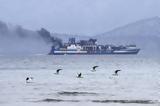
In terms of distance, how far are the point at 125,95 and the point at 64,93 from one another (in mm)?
4891

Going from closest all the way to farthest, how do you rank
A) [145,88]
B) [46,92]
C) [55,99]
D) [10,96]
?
[55,99]
[10,96]
[46,92]
[145,88]

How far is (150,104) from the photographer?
33062mm

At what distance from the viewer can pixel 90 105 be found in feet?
107

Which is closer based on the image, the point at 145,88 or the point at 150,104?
the point at 150,104

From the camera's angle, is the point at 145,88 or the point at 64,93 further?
the point at 145,88

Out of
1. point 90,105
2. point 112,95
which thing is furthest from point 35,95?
point 90,105

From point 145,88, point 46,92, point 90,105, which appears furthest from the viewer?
point 145,88

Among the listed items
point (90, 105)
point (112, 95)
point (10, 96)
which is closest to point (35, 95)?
point (10, 96)

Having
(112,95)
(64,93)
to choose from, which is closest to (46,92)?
(64,93)

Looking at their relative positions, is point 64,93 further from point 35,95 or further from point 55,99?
point 55,99

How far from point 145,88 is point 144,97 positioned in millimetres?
8723

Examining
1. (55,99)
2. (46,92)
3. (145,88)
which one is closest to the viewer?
(55,99)

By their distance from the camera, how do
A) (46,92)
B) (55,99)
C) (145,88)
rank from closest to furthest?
(55,99) < (46,92) < (145,88)

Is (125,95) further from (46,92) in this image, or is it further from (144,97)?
(46,92)
